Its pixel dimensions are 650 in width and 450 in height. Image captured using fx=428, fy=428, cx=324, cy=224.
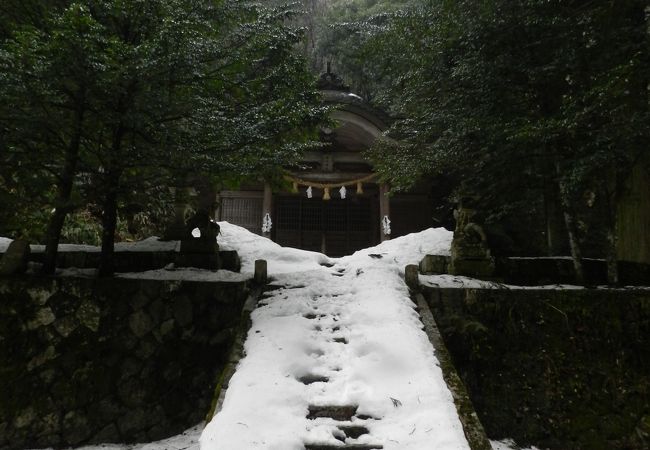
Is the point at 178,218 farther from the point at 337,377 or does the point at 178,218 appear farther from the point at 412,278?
the point at 337,377

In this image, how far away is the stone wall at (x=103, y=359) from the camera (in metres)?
4.94

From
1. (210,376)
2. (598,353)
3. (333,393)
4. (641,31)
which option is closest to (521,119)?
(641,31)

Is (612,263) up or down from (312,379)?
up

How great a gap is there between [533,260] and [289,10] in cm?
540

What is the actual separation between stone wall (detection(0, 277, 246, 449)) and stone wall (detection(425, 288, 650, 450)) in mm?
3303

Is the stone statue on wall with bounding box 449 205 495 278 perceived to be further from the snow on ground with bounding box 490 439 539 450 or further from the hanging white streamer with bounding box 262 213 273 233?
the hanging white streamer with bounding box 262 213 273 233

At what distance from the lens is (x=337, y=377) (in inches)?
165

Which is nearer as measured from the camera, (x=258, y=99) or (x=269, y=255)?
(x=258, y=99)

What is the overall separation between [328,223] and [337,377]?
1057cm

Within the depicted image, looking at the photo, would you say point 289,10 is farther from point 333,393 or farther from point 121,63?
point 333,393

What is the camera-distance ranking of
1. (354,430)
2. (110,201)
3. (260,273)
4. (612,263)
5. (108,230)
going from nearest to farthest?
1. (354,430)
2. (110,201)
3. (108,230)
4. (612,263)
5. (260,273)

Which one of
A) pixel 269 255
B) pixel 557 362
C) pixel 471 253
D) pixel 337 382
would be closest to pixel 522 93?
pixel 471 253

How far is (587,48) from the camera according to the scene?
562 cm

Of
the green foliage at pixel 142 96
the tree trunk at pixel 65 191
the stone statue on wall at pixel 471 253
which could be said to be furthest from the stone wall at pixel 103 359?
the stone statue on wall at pixel 471 253
